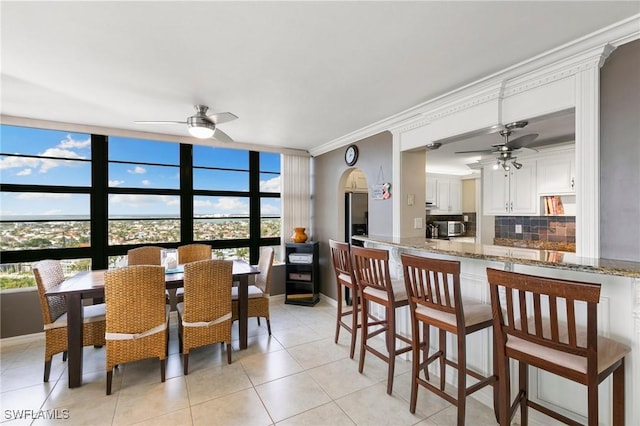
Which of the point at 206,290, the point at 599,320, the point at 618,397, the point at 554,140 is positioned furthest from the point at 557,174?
the point at 206,290

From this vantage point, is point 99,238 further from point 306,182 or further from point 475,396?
point 475,396

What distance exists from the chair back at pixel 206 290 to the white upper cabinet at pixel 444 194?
15.2 ft

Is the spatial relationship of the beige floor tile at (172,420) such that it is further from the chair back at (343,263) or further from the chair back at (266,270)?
the chair back at (343,263)

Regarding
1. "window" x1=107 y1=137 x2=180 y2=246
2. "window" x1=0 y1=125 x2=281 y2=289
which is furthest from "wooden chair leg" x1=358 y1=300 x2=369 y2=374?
"window" x1=107 y1=137 x2=180 y2=246

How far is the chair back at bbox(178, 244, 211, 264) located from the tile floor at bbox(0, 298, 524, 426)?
1.07 m

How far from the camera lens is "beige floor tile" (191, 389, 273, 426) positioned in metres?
1.94

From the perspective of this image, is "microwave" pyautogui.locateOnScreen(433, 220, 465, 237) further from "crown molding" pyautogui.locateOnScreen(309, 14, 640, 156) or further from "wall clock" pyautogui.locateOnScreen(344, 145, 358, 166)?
"crown molding" pyautogui.locateOnScreen(309, 14, 640, 156)

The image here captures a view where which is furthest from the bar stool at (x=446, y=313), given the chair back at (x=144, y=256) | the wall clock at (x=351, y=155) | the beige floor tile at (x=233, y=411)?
the chair back at (x=144, y=256)

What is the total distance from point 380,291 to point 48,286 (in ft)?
9.27

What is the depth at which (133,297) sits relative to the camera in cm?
225

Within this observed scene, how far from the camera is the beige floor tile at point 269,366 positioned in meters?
2.47

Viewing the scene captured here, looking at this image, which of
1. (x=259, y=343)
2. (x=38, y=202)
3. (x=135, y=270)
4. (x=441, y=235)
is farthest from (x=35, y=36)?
(x=441, y=235)

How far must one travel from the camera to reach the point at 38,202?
3.34 metres

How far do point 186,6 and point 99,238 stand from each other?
3295mm
